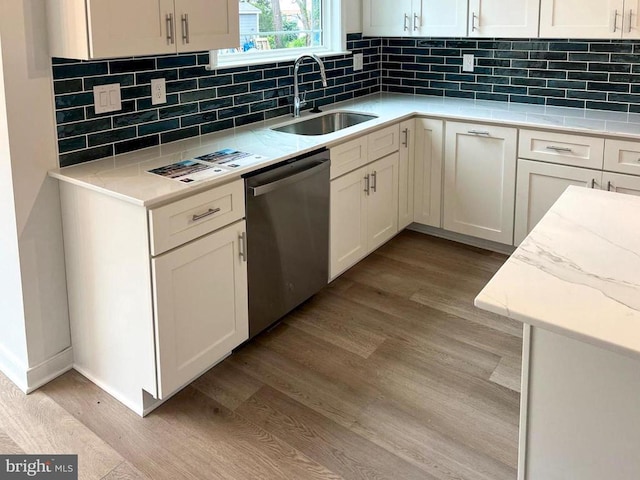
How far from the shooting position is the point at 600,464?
4.51ft

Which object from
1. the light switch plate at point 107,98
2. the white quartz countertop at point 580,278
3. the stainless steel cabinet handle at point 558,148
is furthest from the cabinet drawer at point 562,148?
the light switch plate at point 107,98

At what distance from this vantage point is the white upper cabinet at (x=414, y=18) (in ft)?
12.3

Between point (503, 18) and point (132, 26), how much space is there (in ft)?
7.47

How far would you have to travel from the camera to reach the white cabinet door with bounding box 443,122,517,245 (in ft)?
11.6

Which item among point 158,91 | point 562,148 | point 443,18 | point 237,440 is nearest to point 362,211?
point 562,148

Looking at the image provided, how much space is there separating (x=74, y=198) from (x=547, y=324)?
1809 mm

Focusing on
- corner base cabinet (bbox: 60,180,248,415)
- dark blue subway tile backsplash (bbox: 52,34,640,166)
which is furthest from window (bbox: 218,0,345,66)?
corner base cabinet (bbox: 60,180,248,415)

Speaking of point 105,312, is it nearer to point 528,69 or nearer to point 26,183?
point 26,183

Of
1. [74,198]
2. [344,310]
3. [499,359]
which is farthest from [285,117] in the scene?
[499,359]

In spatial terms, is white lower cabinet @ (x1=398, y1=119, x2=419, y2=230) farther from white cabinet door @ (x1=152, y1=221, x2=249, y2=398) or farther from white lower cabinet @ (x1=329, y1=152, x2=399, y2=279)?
white cabinet door @ (x1=152, y1=221, x2=249, y2=398)

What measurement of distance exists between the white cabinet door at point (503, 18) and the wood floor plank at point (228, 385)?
97.9 inches

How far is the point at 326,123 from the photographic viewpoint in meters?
3.69

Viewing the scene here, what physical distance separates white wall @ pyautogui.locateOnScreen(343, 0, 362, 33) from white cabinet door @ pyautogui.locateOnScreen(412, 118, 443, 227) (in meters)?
0.82

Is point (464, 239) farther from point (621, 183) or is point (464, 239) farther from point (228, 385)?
point (228, 385)
